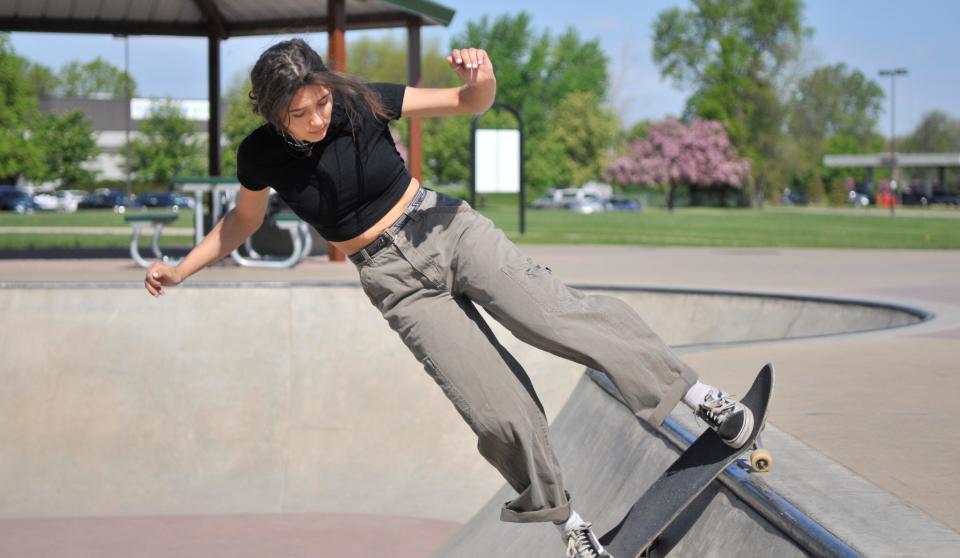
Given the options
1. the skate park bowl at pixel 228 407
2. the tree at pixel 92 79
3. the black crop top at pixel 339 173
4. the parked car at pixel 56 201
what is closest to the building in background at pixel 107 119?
the tree at pixel 92 79

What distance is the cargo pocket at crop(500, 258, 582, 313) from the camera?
3402mm

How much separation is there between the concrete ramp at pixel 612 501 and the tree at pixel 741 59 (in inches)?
3424

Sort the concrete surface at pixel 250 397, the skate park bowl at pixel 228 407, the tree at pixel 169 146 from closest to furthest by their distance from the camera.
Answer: the concrete surface at pixel 250 397 < the skate park bowl at pixel 228 407 < the tree at pixel 169 146

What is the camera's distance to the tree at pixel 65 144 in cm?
6969

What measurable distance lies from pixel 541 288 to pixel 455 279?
26cm

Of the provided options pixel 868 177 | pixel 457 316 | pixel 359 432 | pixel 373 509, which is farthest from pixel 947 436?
pixel 868 177

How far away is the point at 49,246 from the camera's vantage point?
2141 centimetres

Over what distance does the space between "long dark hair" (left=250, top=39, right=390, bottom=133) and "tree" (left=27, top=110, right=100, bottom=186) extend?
69.2 m

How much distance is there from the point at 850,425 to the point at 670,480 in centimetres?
139

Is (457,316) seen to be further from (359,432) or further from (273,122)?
(359,432)

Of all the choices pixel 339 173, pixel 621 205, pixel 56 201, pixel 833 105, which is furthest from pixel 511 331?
pixel 833 105

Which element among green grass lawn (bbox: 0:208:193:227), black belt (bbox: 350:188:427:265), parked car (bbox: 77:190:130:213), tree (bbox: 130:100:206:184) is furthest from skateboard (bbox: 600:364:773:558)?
tree (bbox: 130:100:206:184)

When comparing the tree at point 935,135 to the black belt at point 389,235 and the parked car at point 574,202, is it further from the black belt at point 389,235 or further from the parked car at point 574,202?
the black belt at point 389,235

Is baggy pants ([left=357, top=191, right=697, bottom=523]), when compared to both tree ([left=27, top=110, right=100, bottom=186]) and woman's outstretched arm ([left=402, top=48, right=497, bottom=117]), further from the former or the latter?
tree ([left=27, top=110, right=100, bottom=186])
